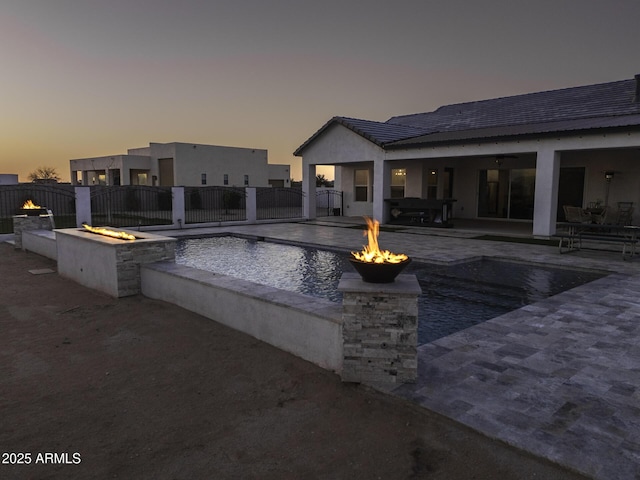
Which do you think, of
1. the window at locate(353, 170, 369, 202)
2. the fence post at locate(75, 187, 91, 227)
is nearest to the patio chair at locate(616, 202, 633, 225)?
Result: the window at locate(353, 170, 369, 202)

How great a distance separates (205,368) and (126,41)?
1678 centimetres

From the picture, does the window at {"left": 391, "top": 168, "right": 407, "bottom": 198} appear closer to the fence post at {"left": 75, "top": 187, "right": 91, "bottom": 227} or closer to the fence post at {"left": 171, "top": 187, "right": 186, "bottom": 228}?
the fence post at {"left": 171, "top": 187, "right": 186, "bottom": 228}

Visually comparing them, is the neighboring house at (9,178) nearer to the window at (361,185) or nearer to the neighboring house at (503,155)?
the neighboring house at (503,155)

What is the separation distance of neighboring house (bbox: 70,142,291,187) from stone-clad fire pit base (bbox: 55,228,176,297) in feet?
99.5

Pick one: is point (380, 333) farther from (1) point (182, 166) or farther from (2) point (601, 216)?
→ (1) point (182, 166)

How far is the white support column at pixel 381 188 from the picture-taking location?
1945 cm

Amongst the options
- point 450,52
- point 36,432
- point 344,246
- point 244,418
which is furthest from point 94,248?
point 450,52

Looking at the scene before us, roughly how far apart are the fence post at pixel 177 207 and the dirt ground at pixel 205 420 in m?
13.3

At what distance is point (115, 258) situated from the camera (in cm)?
704

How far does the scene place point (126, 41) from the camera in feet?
54.7

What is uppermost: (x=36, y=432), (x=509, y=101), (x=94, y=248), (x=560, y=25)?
(x=560, y=25)

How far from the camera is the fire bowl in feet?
12.9

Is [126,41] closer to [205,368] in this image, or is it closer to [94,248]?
[94,248]

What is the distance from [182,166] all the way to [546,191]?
3082cm
